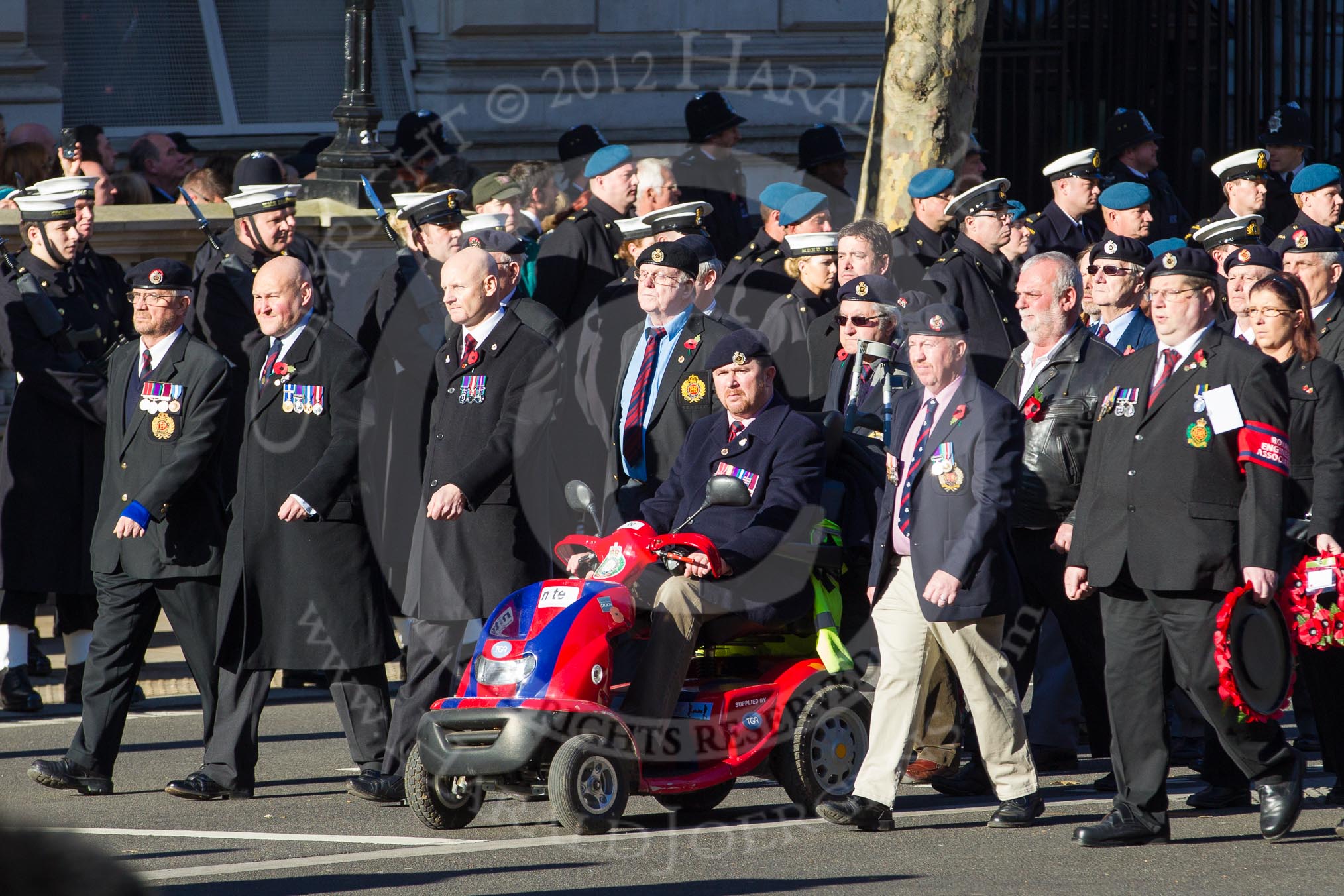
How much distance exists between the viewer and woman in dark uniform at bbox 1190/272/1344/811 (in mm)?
6684

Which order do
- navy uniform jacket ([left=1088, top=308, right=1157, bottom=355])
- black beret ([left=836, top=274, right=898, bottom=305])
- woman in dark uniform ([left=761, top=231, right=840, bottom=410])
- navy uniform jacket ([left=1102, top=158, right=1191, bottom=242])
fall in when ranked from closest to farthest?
navy uniform jacket ([left=1088, top=308, right=1157, bottom=355]) < black beret ([left=836, top=274, right=898, bottom=305]) < woman in dark uniform ([left=761, top=231, right=840, bottom=410]) < navy uniform jacket ([left=1102, top=158, right=1191, bottom=242])

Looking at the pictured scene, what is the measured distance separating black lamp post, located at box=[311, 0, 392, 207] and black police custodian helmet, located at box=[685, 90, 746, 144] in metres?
2.04

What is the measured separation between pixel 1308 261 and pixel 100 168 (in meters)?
7.28

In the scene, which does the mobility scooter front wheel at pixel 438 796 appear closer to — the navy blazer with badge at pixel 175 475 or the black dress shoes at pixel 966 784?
→ the navy blazer with badge at pixel 175 475

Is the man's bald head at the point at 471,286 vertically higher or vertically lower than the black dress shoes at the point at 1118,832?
higher

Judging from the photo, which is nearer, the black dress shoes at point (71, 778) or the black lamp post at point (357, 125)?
the black dress shoes at point (71, 778)

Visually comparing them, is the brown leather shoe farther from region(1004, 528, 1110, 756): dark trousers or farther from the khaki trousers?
the khaki trousers

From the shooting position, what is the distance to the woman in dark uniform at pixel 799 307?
8.95 metres

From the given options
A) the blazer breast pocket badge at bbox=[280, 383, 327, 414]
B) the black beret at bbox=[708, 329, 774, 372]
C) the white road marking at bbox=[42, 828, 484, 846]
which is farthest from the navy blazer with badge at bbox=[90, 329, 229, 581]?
the black beret at bbox=[708, 329, 774, 372]

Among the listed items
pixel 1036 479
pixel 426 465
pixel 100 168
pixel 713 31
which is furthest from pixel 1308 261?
pixel 713 31

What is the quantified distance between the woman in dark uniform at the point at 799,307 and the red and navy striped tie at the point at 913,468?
75.8 inches

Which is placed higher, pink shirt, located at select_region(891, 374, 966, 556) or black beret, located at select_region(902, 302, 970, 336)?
black beret, located at select_region(902, 302, 970, 336)

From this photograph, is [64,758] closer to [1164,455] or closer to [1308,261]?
[1164,455]

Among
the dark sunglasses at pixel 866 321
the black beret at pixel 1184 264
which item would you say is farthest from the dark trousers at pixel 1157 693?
the dark sunglasses at pixel 866 321
